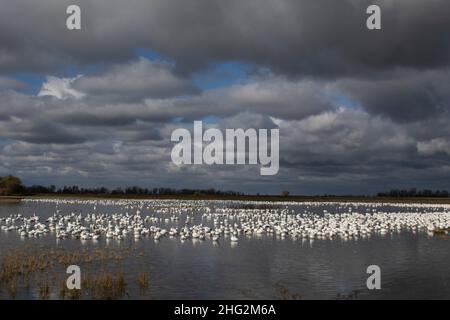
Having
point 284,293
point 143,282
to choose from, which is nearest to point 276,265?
point 284,293

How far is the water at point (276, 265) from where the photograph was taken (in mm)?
18453

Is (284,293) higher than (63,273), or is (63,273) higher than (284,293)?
(63,273)

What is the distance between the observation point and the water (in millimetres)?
18453

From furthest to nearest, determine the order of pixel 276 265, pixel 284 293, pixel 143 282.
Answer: pixel 276 265 → pixel 143 282 → pixel 284 293

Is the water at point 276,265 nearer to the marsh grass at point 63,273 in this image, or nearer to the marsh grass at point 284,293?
the marsh grass at point 284,293

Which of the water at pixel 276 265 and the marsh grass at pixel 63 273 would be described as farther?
Result: the water at pixel 276 265

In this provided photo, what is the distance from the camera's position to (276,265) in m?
24.2

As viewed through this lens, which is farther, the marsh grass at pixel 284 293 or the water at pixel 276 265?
the water at pixel 276 265

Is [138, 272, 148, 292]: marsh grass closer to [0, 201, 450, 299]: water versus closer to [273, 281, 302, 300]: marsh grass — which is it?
[0, 201, 450, 299]: water

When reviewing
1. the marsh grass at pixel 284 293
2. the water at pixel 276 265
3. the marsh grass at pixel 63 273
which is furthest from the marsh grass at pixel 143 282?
the marsh grass at pixel 284 293

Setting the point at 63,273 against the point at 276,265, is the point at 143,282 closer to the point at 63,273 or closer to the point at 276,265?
the point at 63,273

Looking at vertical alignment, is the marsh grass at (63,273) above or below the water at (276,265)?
above
